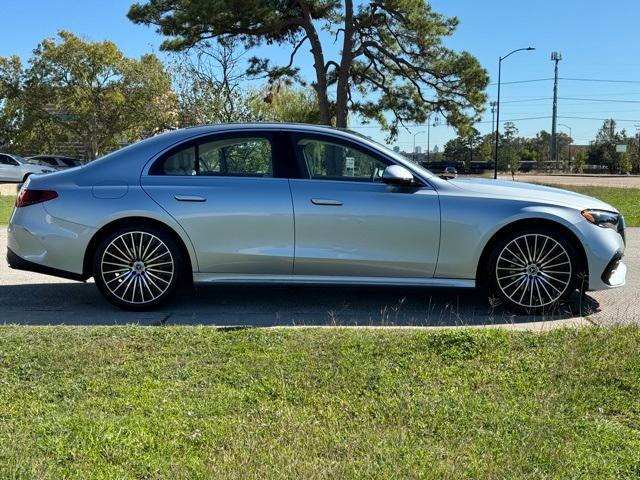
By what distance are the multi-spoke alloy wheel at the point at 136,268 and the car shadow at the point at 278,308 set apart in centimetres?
16

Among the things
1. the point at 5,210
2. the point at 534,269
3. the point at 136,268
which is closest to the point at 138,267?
the point at 136,268

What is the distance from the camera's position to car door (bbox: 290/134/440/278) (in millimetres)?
5285

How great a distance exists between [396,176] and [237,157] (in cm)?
144

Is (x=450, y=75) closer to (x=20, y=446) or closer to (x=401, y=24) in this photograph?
(x=401, y=24)

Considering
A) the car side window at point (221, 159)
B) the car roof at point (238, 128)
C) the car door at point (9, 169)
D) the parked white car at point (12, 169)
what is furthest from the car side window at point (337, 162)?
the car door at point (9, 169)

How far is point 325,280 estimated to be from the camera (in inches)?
214

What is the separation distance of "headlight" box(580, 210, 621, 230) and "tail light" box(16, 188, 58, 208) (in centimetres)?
464

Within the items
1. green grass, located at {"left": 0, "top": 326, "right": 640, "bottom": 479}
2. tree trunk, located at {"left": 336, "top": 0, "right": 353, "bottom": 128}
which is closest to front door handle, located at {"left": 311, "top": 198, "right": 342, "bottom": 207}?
green grass, located at {"left": 0, "top": 326, "right": 640, "bottom": 479}

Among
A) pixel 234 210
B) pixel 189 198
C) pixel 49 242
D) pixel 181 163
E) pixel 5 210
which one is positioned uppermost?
pixel 181 163

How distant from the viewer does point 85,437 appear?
2852 mm

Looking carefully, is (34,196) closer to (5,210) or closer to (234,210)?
A: (234,210)

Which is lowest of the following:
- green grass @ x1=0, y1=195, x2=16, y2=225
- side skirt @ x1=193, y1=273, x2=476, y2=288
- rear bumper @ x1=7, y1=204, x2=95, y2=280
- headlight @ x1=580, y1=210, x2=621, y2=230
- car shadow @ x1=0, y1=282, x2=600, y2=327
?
car shadow @ x1=0, y1=282, x2=600, y2=327

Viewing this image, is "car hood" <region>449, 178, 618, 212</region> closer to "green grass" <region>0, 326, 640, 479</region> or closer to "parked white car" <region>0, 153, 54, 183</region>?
"green grass" <region>0, 326, 640, 479</region>

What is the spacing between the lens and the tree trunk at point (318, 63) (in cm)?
2305
